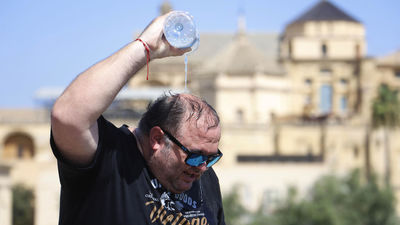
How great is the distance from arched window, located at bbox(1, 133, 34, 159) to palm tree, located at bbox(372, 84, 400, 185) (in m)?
20.9

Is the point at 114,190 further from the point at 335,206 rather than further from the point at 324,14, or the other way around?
the point at 324,14

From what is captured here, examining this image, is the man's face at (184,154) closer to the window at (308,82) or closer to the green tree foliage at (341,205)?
the green tree foliage at (341,205)

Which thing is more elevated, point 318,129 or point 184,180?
point 184,180

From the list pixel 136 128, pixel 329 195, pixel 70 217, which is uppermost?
pixel 136 128

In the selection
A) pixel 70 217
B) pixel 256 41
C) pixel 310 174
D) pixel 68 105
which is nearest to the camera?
pixel 68 105

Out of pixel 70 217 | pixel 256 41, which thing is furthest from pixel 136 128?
pixel 256 41

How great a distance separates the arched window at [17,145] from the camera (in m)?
45.9

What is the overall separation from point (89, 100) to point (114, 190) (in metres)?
0.46

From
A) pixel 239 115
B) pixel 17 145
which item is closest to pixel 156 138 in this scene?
pixel 239 115

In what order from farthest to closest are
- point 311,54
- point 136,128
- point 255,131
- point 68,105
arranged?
point 311,54 → point 255,131 → point 136,128 → point 68,105

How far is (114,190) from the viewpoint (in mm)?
3139

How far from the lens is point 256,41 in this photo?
196 feet

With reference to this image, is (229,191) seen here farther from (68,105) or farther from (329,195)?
(68,105)

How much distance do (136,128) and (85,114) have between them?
567 mm
